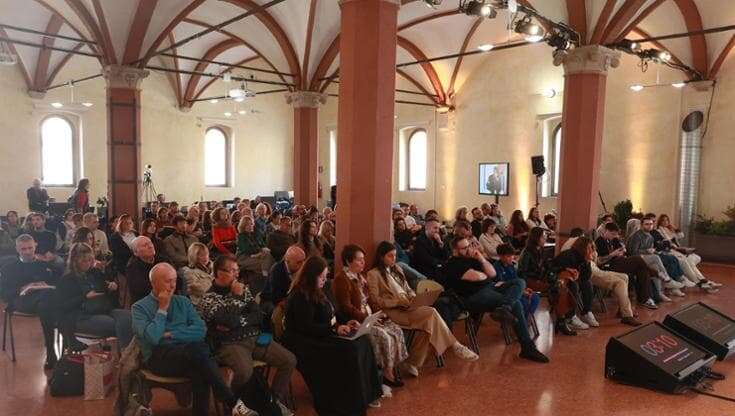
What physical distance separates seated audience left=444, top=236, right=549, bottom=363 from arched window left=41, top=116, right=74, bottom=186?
17.5 m

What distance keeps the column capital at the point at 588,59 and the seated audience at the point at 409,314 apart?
584cm

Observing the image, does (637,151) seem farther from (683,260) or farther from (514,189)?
(683,260)

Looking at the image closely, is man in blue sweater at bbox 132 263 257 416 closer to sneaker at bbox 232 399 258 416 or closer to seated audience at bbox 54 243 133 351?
sneaker at bbox 232 399 258 416

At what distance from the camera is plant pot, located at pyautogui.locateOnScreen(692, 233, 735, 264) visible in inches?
497

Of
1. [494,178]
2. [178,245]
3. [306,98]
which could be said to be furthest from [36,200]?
[494,178]

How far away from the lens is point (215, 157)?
22656 mm

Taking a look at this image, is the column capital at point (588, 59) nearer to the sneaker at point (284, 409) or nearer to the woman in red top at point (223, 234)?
the woman in red top at point (223, 234)

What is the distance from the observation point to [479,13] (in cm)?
757

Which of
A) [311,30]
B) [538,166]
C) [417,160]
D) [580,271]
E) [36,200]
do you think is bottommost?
[580,271]

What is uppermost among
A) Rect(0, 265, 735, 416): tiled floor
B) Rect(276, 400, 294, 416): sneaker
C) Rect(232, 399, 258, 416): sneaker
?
Rect(232, 399, 258, 416): sneaker

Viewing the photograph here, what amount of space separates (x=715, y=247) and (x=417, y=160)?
35.3 ft

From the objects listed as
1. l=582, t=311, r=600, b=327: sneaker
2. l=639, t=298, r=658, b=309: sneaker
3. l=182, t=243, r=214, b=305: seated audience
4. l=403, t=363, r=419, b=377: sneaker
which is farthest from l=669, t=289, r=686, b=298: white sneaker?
l=182, t=243, r=214, b=305: seated audience

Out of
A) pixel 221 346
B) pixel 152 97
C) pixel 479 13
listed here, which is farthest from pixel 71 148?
pixel 221 346

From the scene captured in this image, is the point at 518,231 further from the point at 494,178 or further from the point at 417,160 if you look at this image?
the point at 417,160
